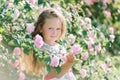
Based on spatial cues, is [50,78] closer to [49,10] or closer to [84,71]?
[49,10]

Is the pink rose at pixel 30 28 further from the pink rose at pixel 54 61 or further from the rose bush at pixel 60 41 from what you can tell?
the pink rose at pixel 54 61

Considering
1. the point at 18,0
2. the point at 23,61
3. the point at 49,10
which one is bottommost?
the point at 23,61

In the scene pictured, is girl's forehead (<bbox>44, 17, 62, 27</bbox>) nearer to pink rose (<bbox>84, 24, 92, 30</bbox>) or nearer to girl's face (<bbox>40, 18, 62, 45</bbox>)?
girl's face (<bbox>40, 18, 62, 45</bbox>)

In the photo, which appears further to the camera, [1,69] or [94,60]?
[94,60]

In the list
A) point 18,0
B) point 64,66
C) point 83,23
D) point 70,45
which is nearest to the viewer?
point 64,66

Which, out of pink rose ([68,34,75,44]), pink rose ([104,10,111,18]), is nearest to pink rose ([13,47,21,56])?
pink rose ([68,34,75,44])

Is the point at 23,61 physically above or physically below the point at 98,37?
below

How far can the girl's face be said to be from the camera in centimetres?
336

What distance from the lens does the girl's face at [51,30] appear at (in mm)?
3363

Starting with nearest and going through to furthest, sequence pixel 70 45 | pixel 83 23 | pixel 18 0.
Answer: pixel 18 0 < pixel 70 45 < pixel 83 23

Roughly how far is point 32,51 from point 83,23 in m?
1.09

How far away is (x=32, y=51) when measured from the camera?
3377mm

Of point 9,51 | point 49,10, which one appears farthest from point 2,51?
point 49,10

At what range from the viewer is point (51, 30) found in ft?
11.0
